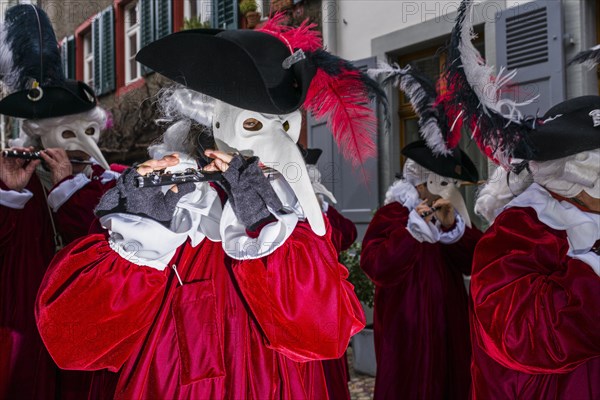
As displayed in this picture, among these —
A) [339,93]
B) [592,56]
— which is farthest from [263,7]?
[339,93]

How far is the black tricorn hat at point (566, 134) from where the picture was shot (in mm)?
2037

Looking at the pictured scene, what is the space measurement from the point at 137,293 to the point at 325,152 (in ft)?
11.1

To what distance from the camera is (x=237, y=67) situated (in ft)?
5.30

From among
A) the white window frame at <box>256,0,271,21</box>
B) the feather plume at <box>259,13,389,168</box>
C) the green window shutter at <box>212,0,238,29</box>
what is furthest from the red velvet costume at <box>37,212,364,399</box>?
the green window shutter at <box>212,0,238,29</box>

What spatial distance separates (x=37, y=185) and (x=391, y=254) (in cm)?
202

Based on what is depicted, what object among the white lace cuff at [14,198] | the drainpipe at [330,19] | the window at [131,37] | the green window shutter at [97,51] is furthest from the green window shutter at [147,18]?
the white lace cuff at [14,198]

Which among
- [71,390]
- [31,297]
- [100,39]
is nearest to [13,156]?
[31,297]

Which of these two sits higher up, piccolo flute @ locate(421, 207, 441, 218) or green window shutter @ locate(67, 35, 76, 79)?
green window shutter @ locate(67, 35, 76, 79)

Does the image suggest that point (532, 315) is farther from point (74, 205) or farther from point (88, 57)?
point (88, 57)

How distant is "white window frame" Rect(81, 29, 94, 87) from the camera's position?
10.6 metres

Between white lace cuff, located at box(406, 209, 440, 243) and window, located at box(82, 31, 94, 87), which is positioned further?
window, located at box(82, 31, 94, 87)

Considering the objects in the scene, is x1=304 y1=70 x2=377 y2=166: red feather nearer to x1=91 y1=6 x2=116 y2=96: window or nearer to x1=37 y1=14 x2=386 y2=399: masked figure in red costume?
x1=37 y1=14 x2=386 y2=399: masked figure in red costume

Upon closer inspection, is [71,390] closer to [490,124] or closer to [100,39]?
[490,124]

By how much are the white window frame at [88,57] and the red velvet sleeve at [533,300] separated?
9769 millimetres
